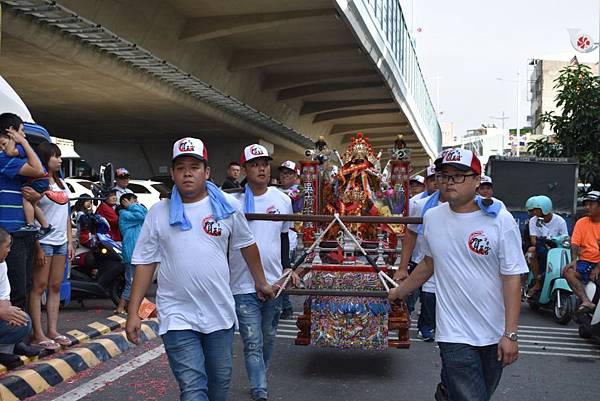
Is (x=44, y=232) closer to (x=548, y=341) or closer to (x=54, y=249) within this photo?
(x=54, y=249)

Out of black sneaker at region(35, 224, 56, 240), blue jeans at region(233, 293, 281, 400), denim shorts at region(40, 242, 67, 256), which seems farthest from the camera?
denim shorts at region(40, 242, 67, 256)

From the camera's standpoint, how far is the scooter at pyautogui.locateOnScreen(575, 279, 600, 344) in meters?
7.95

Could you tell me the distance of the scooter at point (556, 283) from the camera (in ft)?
31.9

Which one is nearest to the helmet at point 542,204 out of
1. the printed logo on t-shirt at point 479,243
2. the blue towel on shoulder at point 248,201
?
the blue towel on shoulder at point 248,201

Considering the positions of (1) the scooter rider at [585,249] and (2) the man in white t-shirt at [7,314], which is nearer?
(2) the man in white t-shirt at [7,314]

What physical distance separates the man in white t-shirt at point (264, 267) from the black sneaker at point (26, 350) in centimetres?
210

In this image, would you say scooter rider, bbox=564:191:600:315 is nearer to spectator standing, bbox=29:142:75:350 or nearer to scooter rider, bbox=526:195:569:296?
scooter rider, bbox=526:195:569:296

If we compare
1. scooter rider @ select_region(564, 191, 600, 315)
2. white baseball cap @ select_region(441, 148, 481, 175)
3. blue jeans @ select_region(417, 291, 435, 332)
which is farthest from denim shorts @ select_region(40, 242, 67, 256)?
scooter rider @ select_region(564, 191, 600, 315)

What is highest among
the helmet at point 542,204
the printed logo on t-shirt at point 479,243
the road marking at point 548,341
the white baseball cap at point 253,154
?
the white baseball cap at point 253,154

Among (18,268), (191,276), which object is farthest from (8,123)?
(191,276)

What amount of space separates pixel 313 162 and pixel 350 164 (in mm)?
477

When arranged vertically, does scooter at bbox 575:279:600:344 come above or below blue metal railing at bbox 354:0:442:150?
below

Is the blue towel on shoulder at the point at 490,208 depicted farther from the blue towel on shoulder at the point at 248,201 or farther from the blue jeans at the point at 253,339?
the blue towel on shoulder at the point at 248,201

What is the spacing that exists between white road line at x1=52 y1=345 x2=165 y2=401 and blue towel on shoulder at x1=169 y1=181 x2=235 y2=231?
238cm
